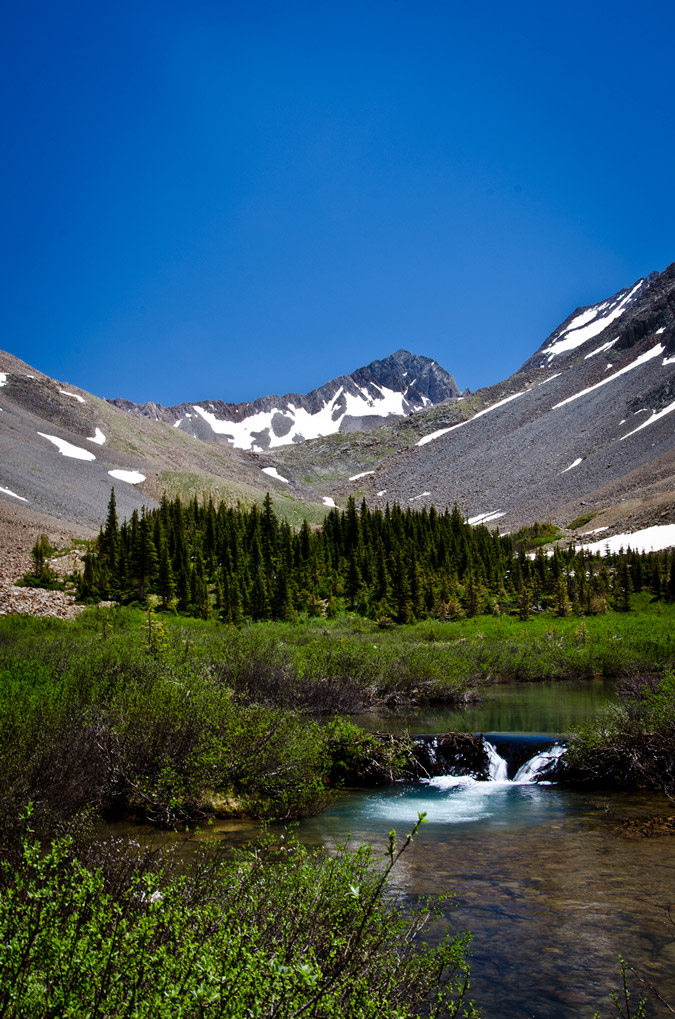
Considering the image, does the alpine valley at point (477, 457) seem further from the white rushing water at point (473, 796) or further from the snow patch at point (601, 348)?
the white rushing water at point (473, 796)

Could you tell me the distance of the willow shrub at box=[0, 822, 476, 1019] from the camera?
11.0 feet

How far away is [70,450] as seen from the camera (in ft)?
346

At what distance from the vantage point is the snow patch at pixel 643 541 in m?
73.6

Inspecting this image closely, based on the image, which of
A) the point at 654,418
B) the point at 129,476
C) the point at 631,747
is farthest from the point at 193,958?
the point at 654,418

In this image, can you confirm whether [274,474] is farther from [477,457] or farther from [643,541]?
[643,541]

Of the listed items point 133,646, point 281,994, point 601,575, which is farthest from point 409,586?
point 281,994

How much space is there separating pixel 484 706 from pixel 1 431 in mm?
91215

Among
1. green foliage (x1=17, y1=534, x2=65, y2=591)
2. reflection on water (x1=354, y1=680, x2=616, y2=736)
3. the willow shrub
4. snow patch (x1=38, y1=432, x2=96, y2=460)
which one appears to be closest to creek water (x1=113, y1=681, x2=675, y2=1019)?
the willow shrub

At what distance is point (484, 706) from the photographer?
26.0 m

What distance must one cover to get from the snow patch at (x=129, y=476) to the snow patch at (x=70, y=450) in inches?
221

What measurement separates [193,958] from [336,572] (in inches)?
2266

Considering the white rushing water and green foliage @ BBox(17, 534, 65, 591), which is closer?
the white rushing water

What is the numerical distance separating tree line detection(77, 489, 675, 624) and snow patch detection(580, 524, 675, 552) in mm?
7763

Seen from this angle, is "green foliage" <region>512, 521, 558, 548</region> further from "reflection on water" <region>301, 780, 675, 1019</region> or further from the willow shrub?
the willow shrub
